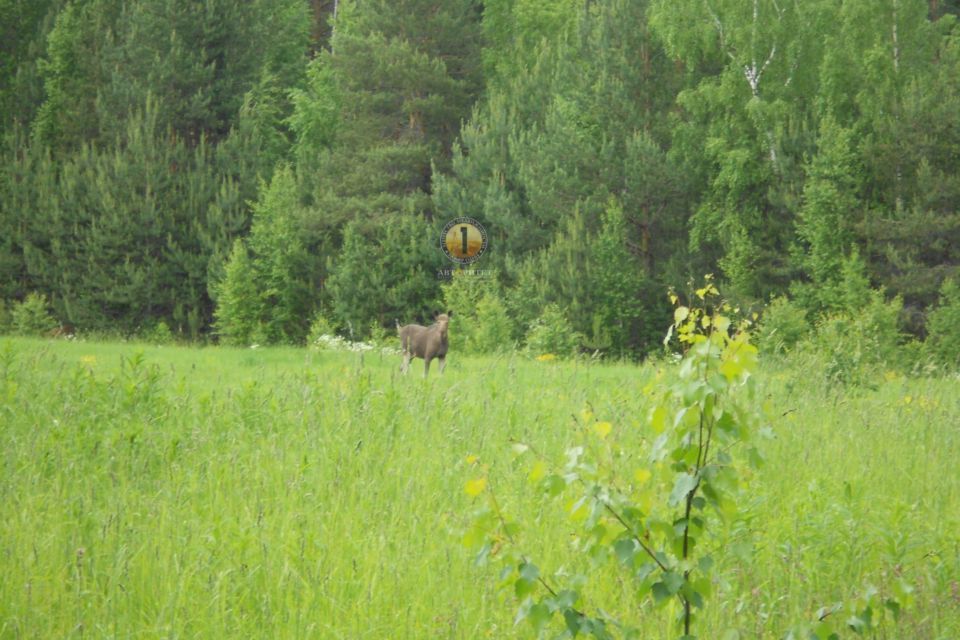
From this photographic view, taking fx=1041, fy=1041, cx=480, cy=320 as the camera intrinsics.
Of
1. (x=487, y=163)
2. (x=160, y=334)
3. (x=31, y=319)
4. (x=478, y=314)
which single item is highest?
(x=487, y=163)

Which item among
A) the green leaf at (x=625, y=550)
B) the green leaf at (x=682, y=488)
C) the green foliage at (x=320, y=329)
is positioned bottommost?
the green foliage at (x=320, y=329)

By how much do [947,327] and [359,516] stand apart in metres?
19.6

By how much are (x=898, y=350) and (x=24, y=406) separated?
16.5m

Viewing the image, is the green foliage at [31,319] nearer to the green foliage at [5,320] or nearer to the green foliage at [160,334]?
the green foliage at [5,320]

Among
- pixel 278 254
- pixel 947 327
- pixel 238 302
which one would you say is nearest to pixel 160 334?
pixel 238 302

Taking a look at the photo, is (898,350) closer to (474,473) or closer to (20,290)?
(474,473)

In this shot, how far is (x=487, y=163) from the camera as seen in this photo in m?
26.7

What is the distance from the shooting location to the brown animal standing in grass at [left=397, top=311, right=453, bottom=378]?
38.4 feet

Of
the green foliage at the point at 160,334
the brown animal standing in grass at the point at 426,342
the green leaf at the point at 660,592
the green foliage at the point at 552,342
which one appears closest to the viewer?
the green leaf at the point at 660,592

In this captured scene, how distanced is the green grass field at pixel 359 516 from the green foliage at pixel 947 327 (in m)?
14.4

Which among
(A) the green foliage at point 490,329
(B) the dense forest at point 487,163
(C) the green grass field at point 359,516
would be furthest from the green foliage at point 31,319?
(C) the green grass field at point 359,516

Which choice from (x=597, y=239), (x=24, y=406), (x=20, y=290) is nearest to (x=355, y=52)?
(x=597, y=239)

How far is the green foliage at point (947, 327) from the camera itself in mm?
21562

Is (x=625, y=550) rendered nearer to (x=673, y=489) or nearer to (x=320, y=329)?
(x=673, y=489)
